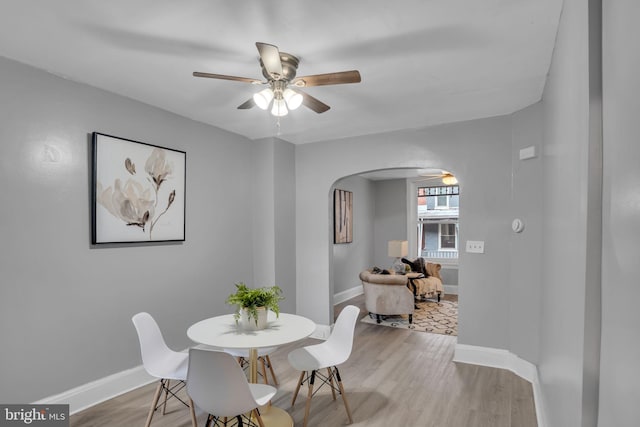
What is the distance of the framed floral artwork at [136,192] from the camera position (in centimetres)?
287

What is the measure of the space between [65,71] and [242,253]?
251 centimetres

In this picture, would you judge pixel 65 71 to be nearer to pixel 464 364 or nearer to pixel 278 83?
pixel 278 83

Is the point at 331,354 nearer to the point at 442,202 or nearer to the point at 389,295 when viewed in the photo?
the point at 389,295

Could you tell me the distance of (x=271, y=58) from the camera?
1899 mm

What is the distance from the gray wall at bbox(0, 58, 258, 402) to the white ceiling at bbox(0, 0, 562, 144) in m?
0.24

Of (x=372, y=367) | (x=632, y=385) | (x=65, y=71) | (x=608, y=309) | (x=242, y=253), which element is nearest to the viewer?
(x=632, y=385)

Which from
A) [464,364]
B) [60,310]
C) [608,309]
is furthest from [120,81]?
[464,364]

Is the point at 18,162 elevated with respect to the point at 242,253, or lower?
elevated

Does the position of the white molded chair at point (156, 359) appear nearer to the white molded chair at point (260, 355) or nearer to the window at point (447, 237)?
the white molded chair at point (260, 355)

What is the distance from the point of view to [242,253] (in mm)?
4340

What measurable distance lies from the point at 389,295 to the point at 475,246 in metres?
1.74

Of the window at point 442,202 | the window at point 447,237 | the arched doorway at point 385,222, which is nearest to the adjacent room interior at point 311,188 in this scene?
the arched doorway at point 385,222

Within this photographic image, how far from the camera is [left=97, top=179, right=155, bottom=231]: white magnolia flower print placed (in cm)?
293

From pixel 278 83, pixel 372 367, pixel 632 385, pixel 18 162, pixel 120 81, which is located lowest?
pixel 372 367
